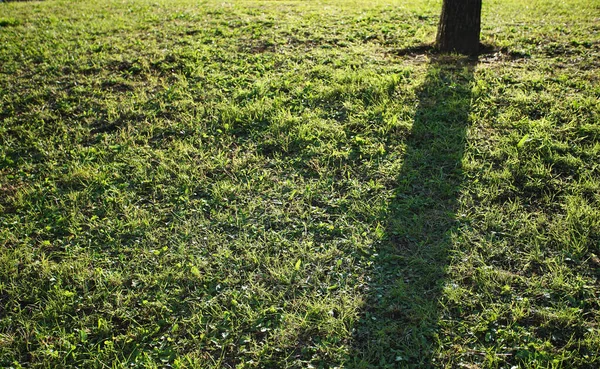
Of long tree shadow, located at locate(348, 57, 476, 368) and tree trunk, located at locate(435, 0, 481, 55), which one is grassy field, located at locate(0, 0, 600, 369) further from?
tree trunk, located at locate(435, 0, 481, 55)

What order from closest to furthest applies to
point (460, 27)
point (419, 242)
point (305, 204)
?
point (419, 242) < point (305, 204) < point (460, 27)

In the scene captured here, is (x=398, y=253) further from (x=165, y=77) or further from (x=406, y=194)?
(x=165, y=77)

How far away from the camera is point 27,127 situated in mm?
5945

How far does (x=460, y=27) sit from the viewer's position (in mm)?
6652

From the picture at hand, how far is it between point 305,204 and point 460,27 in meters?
3.90

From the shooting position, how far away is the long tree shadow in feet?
10.7

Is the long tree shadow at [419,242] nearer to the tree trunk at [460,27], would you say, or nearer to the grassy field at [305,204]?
the grassy field at [305,204]

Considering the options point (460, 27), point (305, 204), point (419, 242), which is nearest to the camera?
point (419, 242)

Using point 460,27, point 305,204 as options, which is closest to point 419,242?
point 305,204

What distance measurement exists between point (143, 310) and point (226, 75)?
401 centimetres

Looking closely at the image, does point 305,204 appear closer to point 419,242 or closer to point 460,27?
point 419,242

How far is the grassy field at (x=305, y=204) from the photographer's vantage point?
3346mm

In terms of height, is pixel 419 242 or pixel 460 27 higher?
pixel 460 27

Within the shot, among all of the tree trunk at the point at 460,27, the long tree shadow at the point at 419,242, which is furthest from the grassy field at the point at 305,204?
the tree trunk at the point at 460,27
